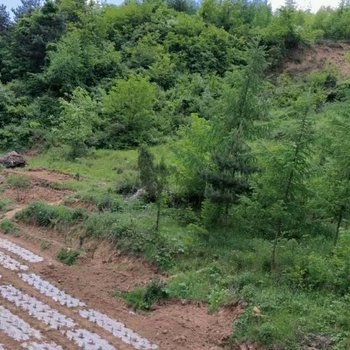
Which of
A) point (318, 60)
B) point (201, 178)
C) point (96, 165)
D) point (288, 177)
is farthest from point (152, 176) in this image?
point (318, 60)

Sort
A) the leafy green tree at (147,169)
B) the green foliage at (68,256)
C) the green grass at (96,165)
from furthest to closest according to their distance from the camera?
the green grass at (96,165) < the leafy green tree at (147,169) < the green foliage at (68,256)

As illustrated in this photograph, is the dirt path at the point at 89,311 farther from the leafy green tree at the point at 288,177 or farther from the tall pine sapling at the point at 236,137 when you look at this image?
the tall pine sapling at the point at 236,137

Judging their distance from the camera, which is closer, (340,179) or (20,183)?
(340,179)

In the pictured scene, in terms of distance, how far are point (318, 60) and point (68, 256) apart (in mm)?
35869

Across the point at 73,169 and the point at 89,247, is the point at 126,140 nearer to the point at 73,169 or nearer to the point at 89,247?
the point at 73,169

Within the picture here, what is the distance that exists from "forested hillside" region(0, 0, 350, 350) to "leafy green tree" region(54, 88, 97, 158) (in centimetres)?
8

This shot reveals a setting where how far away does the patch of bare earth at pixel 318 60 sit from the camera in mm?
42031

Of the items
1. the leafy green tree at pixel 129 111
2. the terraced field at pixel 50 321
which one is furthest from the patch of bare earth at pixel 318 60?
the terraced field at pixel 50 321

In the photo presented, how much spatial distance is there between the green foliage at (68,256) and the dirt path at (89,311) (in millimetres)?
198

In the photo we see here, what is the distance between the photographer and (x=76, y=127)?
25.7 m

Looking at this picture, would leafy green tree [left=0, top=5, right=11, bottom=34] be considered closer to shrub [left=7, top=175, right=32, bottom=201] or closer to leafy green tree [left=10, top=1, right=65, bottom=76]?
leafy green tree [left=10, top=1, right=65, bottom=76]

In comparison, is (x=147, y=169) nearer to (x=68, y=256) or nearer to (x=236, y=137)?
(x=236, y=137)

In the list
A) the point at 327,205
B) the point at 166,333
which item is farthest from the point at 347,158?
the point at 166,333

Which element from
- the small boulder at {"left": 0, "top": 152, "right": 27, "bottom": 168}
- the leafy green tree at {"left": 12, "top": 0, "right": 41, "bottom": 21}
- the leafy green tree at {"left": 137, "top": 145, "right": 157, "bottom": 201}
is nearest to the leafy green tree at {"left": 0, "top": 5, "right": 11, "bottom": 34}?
the leafy green tree at {"left": 12, "top": 0, "right": 41, "bottom": 21}
